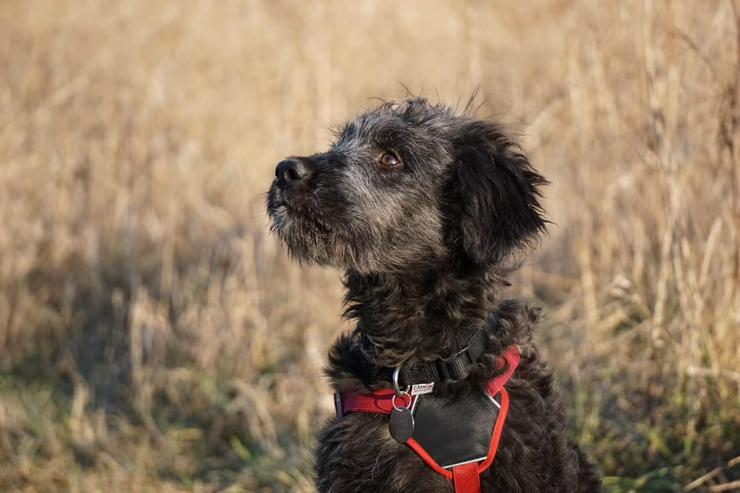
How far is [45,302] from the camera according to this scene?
7664 mm

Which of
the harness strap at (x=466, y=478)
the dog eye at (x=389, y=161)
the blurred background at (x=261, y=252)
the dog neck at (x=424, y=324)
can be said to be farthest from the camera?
the blurred background at (x=261, y=252)

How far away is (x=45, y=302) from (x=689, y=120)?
535 centimetres

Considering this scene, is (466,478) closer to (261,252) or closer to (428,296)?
(428,296)

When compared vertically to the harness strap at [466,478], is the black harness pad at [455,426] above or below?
above

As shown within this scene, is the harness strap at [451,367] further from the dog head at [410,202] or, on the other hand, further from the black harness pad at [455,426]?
the dog head at [410,202]

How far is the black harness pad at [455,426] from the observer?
3.23m

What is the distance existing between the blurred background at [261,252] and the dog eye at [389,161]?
1789 millimetres

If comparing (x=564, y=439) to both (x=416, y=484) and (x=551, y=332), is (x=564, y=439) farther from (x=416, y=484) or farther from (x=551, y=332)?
(x=551, y=332)

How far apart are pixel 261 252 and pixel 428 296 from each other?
398cm

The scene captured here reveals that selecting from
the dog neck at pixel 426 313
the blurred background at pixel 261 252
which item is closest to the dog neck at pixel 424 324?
the dog neck at pixel 426 313

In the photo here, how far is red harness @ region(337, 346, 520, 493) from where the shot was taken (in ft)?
10.5

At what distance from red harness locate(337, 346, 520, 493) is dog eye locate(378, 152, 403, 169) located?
2.94 ft

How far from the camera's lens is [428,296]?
3502mm

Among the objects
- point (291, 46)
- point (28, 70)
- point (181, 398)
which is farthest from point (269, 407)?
point (291, 46)
